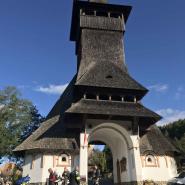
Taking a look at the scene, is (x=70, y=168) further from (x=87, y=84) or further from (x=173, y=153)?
(x=173, y=153)

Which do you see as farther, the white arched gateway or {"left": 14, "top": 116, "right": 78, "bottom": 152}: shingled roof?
{"left": 14, "top": 116, "right": 78, "bottom": 152}: shingled roof

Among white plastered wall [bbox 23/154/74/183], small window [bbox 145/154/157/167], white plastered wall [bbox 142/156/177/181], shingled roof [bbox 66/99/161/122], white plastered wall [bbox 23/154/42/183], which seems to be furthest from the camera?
small window [bbox 145/154/157/167]

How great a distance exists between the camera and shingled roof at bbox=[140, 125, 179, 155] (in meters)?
19.9

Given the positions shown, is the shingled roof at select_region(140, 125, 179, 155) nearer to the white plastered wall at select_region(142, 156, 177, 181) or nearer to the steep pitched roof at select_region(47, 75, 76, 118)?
the white plastered wall at select_region(142, 156, 177, 181)

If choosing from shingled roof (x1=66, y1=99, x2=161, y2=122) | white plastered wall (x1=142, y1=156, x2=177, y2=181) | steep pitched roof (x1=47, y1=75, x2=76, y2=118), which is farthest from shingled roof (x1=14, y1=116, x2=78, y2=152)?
white plastered wall (x1=142, y1=156, x2=177, y2=181)

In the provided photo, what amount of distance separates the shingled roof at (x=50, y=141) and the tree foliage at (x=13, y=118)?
8.82 meters

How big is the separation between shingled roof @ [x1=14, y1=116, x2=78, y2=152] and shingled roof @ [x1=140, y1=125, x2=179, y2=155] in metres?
5.27

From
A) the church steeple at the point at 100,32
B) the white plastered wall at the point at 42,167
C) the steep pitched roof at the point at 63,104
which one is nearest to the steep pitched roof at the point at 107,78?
the church steeple at the point at 100,32

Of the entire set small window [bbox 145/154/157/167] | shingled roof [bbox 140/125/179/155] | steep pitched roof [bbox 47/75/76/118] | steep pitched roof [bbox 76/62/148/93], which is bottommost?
small window [bbox 145/154/157/167]

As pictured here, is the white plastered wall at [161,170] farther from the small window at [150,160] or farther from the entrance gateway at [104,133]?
the small window at [150,160]

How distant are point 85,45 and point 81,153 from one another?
1066 cm

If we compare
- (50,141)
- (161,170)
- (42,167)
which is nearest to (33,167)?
(42,167)

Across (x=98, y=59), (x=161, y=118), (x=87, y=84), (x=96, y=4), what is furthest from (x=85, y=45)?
(x=161, y=118)

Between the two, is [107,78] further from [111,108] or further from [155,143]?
[155,143]
